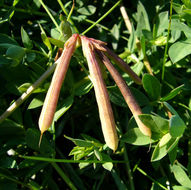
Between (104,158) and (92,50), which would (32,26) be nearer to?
(92,50)

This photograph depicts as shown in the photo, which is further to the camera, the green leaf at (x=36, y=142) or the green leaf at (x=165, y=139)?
the green leaf at (x=36, y=142)

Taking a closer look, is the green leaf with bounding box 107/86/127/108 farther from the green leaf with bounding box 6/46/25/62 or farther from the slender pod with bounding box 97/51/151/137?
the green leaf with bounding box 6/46/25/62

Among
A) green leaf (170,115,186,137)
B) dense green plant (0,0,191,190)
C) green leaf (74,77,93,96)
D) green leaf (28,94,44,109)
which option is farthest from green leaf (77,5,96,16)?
green leaf (170,115,186,137)

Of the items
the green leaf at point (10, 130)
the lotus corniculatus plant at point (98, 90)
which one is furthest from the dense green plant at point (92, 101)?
the lotus corniculatus plant at point (98, 90)

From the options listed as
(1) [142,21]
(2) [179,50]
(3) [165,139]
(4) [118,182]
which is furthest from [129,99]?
(1) [142,21]

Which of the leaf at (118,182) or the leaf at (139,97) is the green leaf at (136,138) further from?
the leaf at (118,182)

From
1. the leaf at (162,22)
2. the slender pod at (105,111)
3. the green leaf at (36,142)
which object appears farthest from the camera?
the leaf at (162,22)

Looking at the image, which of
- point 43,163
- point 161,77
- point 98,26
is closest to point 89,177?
point 43,163
